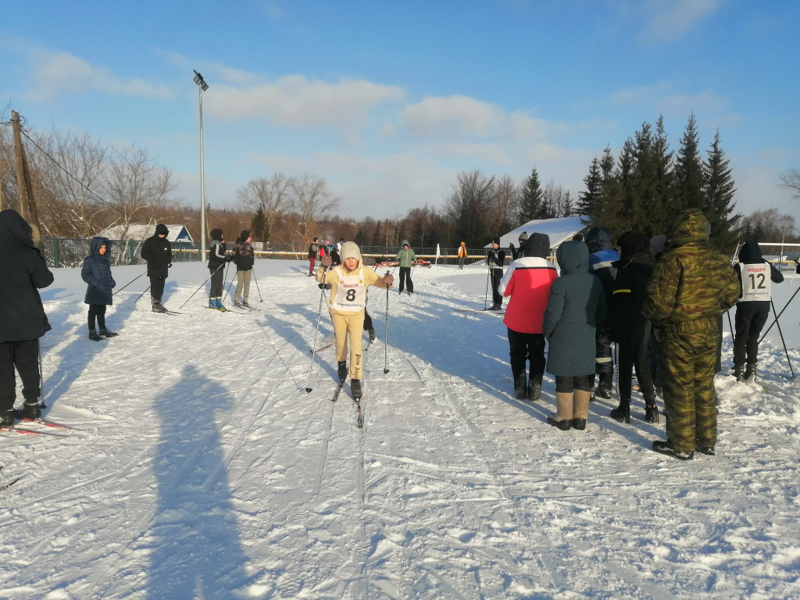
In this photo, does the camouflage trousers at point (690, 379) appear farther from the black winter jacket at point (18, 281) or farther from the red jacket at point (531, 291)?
the black winter jacket at point (18, 281)

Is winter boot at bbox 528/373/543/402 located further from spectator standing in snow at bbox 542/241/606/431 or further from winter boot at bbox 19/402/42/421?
winter boot at bbox 19/402/42/421

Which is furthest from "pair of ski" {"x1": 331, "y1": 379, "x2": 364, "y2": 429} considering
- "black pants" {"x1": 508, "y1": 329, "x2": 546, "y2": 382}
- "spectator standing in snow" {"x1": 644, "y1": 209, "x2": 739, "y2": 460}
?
"spectator standing in snow" {"x1": 644, "y1": 209, "x2": 739, "y2": 460}

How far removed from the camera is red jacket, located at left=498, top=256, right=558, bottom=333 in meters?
5.42

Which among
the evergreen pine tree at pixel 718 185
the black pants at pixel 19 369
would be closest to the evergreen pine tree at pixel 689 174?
the evergreen pine tree at pixel 718 185

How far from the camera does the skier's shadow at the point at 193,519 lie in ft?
8.70

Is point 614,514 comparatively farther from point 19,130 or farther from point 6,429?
point 19,130

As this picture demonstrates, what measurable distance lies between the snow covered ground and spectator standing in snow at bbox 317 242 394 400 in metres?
0.65

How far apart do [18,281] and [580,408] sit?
5.62 m

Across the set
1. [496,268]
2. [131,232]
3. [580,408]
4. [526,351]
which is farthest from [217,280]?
[131,232]

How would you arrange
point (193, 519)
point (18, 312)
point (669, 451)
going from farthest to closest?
point (18, 312)
point (669, 451)
point (193, 519)

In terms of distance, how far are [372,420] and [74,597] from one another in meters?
3.03

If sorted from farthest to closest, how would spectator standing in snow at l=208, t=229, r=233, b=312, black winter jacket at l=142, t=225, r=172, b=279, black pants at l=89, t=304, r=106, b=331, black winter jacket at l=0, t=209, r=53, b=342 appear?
1. spectator standing in snow at l=208, t=229, r=233, b=312
2. black winter jacket at l=142, t=225, r=172, b=279
3. black pants at l=89, t=304, r=106, b=331
4. black winter jacket at l=0, t=209, r=53, b=342

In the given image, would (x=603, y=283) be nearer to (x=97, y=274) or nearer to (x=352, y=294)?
(x=352, y=294)

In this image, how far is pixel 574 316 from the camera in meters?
4.76
